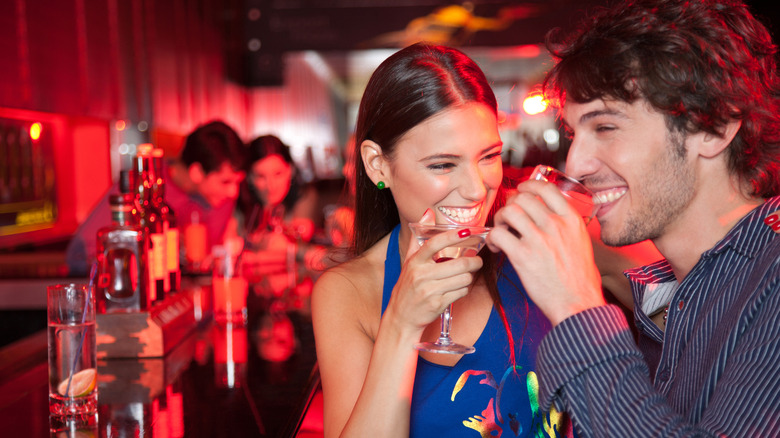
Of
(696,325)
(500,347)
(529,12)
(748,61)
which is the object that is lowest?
(500,347)

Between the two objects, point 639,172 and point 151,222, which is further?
point 151,222

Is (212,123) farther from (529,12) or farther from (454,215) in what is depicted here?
(529,12)

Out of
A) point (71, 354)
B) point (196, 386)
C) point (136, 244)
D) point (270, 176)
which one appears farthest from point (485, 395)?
point (270, 176)

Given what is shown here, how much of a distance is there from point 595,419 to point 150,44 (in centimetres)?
470

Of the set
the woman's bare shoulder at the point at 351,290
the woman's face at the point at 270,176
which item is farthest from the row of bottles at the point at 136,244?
the woman's face at the point at 270,176

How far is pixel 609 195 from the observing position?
1331 millimetres

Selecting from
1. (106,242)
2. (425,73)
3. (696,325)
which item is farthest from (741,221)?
(106,242)

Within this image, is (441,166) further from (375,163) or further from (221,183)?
(221,183)

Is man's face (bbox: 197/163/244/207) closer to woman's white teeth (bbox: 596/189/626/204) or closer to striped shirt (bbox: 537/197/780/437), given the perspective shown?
woman's white teeth (bbox: 596/189/626/204)

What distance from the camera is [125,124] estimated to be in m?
4.86

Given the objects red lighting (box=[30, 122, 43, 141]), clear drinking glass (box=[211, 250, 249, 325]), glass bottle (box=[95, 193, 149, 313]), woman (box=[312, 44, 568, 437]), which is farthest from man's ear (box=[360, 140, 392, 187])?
red lighting (box=[30, 122, 43, 141])

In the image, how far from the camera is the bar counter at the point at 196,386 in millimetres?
1381

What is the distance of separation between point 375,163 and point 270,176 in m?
2.51

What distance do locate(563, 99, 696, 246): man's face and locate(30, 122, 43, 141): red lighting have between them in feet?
13.1
